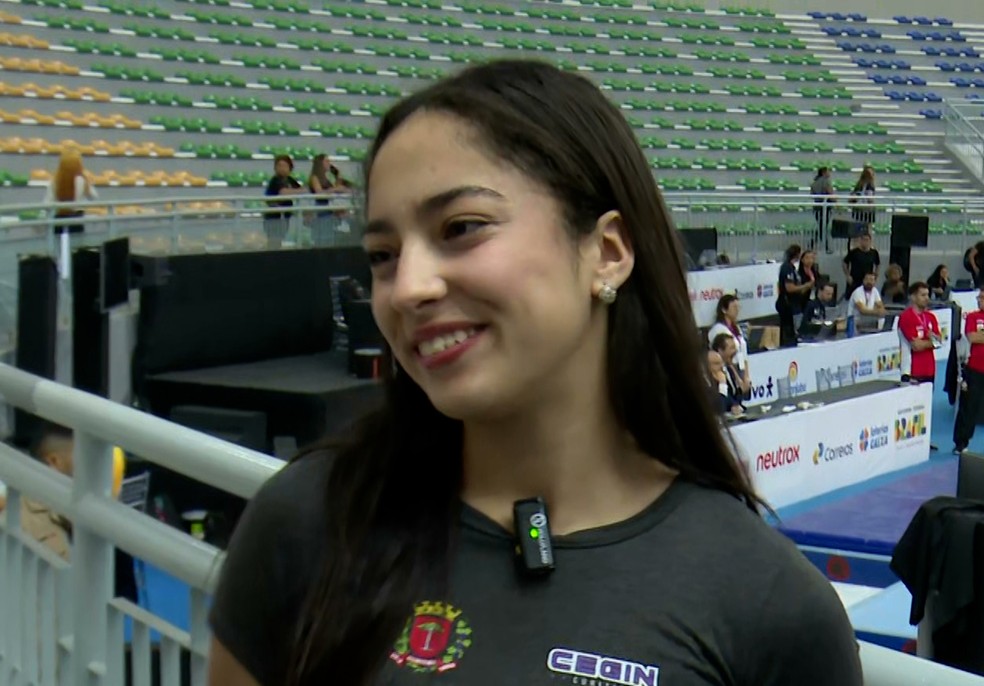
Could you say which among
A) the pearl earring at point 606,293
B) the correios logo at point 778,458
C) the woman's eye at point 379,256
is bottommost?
the correios logo at point 778,458

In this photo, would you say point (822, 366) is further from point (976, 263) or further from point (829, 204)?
point (976, 263)

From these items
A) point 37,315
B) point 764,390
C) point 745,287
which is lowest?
point 764,390

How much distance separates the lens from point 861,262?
58.0 ft

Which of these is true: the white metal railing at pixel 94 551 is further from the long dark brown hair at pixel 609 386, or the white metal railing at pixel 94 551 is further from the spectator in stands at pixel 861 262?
the spectator in stands at pixel 861 262

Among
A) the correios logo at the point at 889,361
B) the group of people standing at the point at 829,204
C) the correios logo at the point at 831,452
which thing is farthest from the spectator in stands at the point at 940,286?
the correios logo at the point at 831,452

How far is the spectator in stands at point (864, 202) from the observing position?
63.3 ft

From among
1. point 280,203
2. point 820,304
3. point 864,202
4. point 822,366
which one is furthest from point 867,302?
point 280,203

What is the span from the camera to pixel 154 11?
62.9 ft

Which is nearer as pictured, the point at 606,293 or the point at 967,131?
the point at 606,293

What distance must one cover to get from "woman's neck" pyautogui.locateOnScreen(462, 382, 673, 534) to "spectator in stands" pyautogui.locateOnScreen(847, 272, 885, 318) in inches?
597

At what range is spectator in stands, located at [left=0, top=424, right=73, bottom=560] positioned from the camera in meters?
2.42

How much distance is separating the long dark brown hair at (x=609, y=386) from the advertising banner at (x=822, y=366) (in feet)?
35.1

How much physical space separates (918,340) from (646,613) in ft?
43.5

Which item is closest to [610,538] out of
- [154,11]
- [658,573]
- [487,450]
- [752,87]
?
[658,573]
